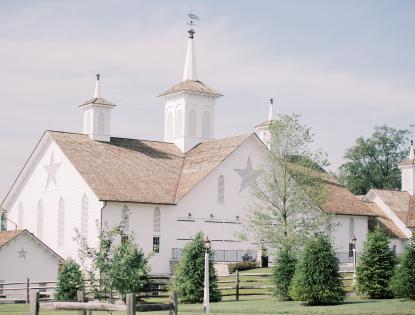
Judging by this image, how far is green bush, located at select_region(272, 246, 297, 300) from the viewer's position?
38219 millimetres

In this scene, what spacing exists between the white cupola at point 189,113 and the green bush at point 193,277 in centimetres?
2809

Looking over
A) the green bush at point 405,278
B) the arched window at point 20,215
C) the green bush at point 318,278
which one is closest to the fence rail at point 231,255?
the arched window at point 20,215

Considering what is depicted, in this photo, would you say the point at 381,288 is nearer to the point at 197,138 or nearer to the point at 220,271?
the point at 220,271

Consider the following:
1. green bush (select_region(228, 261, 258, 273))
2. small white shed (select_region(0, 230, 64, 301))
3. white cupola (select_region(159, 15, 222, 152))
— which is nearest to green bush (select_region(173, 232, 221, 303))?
small white shed (select_region(0, 230, 64, 301))

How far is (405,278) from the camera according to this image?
33.9 m

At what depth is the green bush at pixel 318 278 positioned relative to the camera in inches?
1387

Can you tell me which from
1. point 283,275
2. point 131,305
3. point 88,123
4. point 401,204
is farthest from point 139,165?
point 131,305

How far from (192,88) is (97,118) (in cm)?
998

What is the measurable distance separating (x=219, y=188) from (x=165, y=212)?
5.04 metres

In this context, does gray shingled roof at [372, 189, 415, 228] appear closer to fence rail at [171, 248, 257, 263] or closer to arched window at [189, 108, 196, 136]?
arched window at [189, 108, 196, 136]

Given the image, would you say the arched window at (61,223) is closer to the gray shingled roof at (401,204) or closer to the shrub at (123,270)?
the shrub at (123,270)

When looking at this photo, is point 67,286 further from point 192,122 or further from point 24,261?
point 192,122

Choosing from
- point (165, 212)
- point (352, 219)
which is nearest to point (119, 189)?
point (165, 212)

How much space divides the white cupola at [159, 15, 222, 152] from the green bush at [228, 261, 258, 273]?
14.4m
